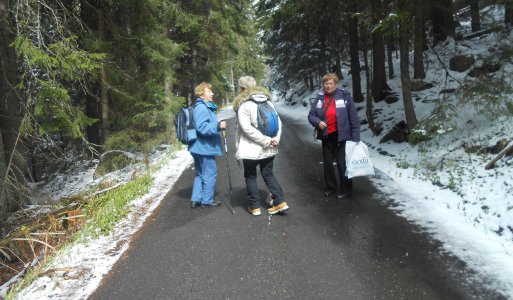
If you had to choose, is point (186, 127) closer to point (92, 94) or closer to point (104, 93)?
point (92, 94)

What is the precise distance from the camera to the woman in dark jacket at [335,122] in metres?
5.81

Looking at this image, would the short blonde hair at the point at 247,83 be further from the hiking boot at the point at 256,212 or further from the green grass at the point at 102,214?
the green grass at the point at 102,214

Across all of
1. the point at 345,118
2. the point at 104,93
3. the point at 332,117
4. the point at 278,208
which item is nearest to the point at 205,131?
the point at 278,208

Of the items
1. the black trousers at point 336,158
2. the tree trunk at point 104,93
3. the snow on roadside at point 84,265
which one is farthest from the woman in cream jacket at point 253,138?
the tree trunk at point 104,93

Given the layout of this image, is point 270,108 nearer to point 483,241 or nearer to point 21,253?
point 483,241

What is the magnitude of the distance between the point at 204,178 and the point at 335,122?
2.39 meters

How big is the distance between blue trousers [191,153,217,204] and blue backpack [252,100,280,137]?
1292 mm

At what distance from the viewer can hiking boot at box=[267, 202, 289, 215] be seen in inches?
213

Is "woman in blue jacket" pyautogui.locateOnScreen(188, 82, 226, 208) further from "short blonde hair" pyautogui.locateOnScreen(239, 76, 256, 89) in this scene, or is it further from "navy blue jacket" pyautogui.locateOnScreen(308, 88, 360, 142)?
"navy blue jacket" pyautogui.locateOnScreen(308, 88, 360, 142)

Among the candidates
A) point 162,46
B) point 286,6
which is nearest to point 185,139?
point 162,46

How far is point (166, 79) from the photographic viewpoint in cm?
1295

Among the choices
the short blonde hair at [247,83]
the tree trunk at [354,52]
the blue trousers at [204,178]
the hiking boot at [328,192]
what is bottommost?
the hiking boot at [328,192]

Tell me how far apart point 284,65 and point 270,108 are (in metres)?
23.9

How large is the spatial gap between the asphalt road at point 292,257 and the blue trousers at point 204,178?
24 cm
